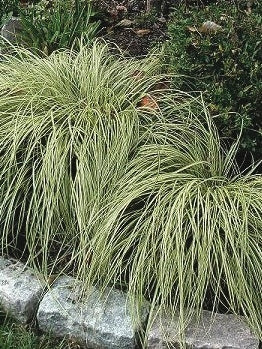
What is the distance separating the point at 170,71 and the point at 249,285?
1.34 m

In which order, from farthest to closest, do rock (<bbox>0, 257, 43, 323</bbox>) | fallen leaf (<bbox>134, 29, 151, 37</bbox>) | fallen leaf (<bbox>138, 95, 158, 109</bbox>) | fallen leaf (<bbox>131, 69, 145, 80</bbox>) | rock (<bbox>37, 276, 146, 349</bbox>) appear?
fallen leaf (<bbox>134, 29, 151, 37</bbox>), fallen leaf (<bbox>131, 69, 145, 80</bbox>), fallen leaf (<bbox>138, 95, 158, 109</bbox>), rock (<bbox>0, 257, 43, 323</bbox>), rock (<bbox>37, 276, 146, 349</bbox>)

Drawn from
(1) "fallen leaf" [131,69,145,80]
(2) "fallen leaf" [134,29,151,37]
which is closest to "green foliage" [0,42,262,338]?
(1) "fallen leaf" [131,69,145,80]

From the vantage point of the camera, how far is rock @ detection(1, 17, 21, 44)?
178 inches

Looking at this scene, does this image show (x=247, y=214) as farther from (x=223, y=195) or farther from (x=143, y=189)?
(x=143, y=189)

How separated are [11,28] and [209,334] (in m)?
2.62

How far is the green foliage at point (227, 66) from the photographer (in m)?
3.26

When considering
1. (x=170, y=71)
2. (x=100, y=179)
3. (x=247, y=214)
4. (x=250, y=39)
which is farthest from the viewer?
(x=170, y=71)

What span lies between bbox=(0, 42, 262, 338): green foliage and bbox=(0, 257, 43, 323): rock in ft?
0.25

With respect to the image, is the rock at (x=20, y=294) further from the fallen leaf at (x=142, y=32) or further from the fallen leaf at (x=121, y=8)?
the fallen leaf at (x=121, y=8)

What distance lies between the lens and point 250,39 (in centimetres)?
336

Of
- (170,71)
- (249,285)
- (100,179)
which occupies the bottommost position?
(249,285)

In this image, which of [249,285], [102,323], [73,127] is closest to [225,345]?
[249,285]

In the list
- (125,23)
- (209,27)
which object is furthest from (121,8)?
(209,27)

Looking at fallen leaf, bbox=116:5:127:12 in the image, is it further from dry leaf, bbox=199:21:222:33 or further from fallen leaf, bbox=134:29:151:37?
dry leaf, bbox=199:21:222:33
